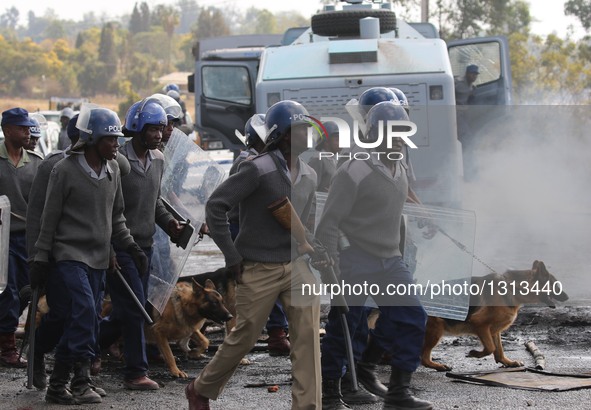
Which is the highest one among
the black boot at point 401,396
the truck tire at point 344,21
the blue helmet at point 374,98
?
the blue helmet at point 374,98

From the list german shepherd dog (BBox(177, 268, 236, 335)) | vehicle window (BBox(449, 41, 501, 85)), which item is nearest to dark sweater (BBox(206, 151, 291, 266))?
german shepherd dog (BBox(177, 268, 236, 335))

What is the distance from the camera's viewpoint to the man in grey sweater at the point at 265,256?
6.24 metres

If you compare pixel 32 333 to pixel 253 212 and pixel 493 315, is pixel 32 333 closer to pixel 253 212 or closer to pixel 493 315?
pixel 253 212

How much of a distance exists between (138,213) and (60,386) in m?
1.24

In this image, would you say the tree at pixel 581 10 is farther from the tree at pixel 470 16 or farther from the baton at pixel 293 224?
the baton at pixel 293 224

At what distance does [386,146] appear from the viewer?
272 inches

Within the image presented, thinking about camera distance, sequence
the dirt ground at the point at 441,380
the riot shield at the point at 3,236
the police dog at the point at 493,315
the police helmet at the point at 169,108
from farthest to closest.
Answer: the police helmet at the point at 169,108, the police dog at the point at 493,315, the dirt ground at the point at 441,380, the riot shield at the point at 3,236

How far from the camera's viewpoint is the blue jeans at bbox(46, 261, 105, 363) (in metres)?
Answer: 7.06

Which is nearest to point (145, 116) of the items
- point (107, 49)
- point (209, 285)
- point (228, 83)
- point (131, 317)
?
point (131, 317)

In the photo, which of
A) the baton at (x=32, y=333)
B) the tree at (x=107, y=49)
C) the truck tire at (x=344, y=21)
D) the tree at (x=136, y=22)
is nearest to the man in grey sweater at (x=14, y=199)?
the baton at (x=32, y=333)

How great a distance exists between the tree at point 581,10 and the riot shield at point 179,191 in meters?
38.4

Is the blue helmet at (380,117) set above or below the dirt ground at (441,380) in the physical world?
above

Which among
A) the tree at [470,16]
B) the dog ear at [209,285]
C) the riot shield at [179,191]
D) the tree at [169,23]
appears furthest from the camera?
the tree at [169,23]

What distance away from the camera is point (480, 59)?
15.7 metres
